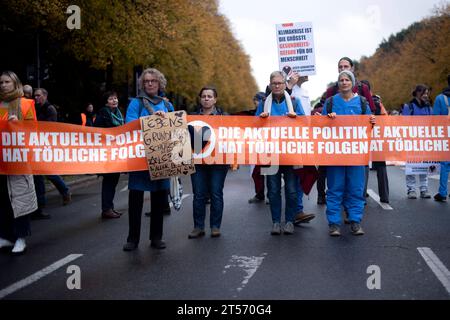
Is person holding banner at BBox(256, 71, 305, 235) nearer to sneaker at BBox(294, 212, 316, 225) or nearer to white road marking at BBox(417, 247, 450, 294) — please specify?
sneaker at BBox(294, 212, 316, 225)

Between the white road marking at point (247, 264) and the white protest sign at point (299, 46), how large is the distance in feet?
20.2

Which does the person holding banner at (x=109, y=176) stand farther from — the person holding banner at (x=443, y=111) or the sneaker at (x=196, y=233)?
the person holding banner at (x=443, y=111)

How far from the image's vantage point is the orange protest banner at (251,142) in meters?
7.34

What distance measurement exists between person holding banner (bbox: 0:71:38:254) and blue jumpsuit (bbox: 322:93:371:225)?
3529 mm

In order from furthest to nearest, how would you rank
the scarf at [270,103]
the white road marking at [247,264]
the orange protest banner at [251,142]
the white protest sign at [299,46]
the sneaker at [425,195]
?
1. the white protest sign at [299,46]
2. the sneaker at [425,195]
3. the scarf at [270,103]
4. the orange protest banner at [251,142]
5. the white road marking at [247,264]

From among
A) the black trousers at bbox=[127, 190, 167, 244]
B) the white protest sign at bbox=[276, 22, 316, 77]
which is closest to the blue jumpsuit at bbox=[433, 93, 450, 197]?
the white protest sign at bbox=[276, 22, 316, 77]

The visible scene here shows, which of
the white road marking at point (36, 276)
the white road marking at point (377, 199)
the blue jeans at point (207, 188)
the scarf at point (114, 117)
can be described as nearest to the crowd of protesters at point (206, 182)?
the blue jeans at point (207, 188)

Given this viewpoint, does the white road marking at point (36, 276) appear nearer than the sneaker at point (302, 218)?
Yes

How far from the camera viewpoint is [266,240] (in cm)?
755

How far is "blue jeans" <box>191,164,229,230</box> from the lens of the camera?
7.80m

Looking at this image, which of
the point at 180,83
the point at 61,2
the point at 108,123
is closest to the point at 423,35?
the point at 180,83

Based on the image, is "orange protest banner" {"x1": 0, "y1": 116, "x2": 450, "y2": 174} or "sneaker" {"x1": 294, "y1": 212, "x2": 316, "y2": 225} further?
"sneaker" {"x1": 294, "y1": 212, "x2": 316, "y2": 225}
